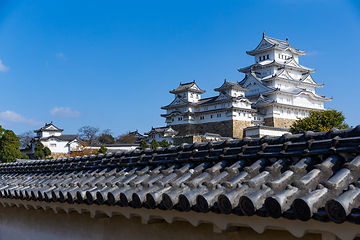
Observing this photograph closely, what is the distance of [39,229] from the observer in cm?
541

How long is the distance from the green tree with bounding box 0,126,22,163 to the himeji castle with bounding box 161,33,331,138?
1956 centimetres

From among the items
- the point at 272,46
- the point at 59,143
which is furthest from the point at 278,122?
the point at 59,143

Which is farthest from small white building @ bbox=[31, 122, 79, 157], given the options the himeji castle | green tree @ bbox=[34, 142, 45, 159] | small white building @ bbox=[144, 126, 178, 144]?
the himeji castle

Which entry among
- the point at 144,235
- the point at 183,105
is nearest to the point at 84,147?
the point at 183,105

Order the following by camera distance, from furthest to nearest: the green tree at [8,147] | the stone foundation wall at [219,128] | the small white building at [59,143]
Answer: the small white building at [59,143]
the stone foundation wall at [219,128]
the green tree at [8,147]

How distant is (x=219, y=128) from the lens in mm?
42062

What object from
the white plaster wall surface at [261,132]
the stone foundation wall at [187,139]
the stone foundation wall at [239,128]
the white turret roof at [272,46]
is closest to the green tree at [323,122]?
the white plaster wall surface at [261,132]

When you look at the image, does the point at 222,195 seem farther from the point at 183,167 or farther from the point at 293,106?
the point at 293,106

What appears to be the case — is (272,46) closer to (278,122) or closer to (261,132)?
(278,122)

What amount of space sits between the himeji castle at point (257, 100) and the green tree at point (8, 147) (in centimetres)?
1956

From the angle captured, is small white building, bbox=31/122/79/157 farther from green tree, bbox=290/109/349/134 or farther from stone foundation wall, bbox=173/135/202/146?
green tree, bbox=290/109/349/134

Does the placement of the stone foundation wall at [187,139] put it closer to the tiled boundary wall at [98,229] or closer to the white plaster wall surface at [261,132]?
the white plaster wall surface at [261,132]

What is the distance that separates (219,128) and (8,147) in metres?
24.0

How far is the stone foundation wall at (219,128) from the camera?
40.4 metres
